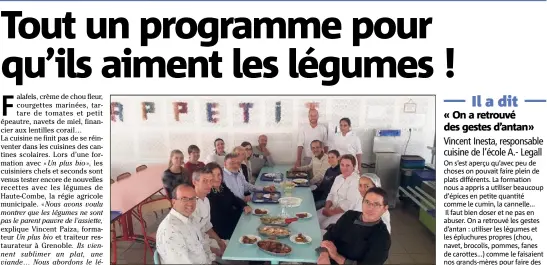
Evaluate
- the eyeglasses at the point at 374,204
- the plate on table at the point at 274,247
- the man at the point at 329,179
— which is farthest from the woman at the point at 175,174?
the eyeglasses at the point at 374,204

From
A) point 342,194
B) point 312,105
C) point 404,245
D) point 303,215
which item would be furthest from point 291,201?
point 312,105

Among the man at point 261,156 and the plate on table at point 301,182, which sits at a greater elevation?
the man at point 261,156

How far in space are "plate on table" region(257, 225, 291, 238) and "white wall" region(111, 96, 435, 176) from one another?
0.98 m

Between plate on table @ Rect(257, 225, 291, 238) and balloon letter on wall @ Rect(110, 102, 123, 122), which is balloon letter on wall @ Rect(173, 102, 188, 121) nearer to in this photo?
balloon letter on wall @ Rect(110, 102, 123, 122)

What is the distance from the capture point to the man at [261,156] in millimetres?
3006

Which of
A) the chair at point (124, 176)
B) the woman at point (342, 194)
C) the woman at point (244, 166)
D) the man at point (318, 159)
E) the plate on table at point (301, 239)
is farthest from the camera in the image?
the man at point (318, 159)

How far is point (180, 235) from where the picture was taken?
1528mm

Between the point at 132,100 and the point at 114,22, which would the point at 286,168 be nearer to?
the point at 132,100

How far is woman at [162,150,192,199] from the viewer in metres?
2.28

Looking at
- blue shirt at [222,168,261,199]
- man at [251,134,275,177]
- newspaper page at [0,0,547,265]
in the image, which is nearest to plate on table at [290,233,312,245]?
newspaper page at [0,0,547,265]

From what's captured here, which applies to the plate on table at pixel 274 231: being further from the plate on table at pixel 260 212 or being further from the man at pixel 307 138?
the man at pixel 307 138

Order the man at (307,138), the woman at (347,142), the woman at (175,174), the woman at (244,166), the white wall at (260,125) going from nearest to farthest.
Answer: the woman at (175,174) < the white wall at (260,125) < the woman at (244,166) < the woman at (347,142) < the man at (307,138)

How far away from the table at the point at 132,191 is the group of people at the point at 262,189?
14 centimetres

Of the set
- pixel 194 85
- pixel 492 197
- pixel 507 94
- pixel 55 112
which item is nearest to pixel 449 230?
pixel 492 197
